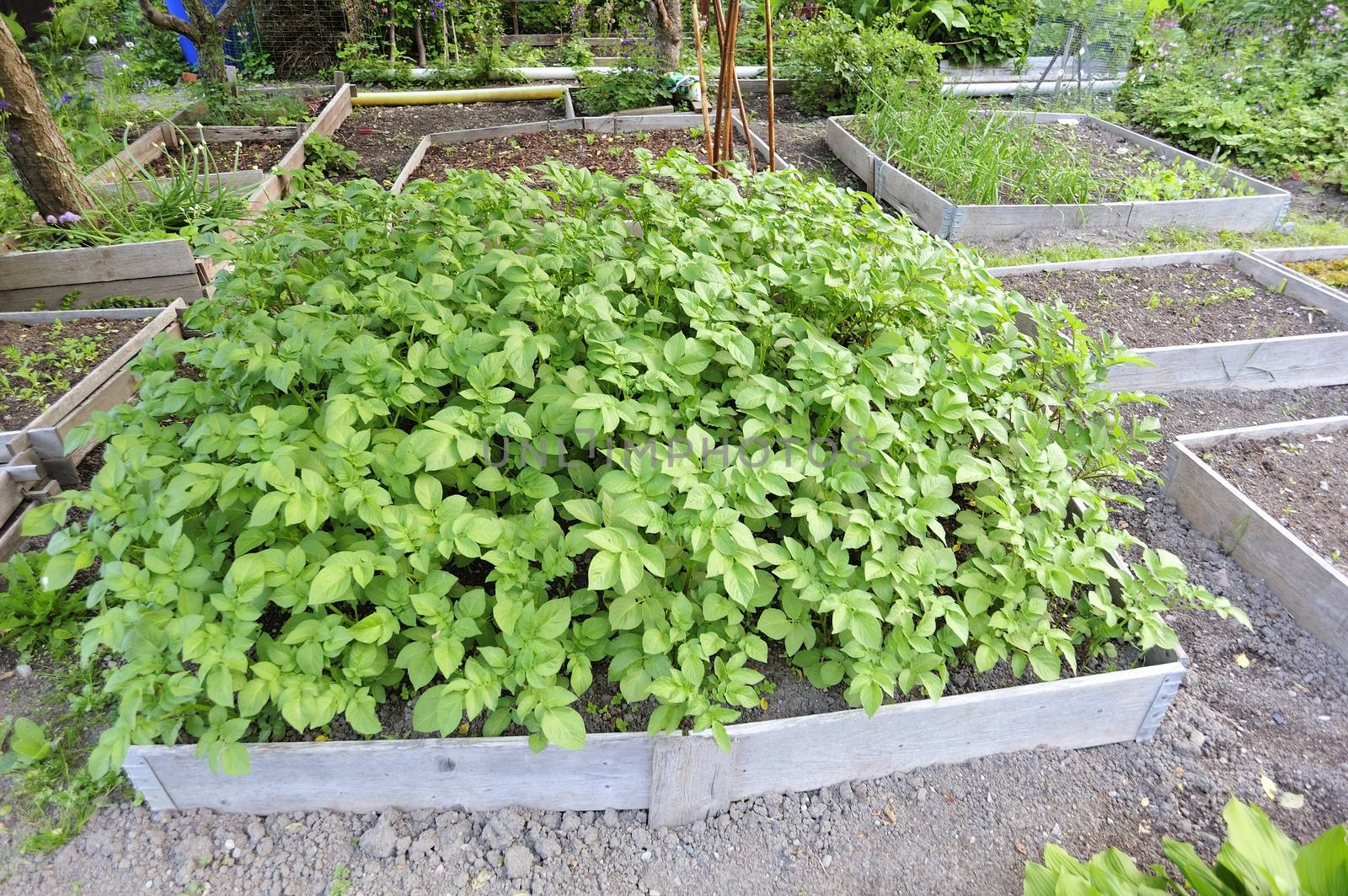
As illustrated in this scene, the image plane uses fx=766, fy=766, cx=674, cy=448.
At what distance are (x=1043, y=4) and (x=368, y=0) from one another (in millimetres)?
7190

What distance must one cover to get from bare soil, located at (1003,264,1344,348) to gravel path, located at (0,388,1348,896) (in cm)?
215

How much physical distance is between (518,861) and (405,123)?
6.79 m

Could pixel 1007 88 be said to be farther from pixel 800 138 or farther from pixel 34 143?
pixel 34 143

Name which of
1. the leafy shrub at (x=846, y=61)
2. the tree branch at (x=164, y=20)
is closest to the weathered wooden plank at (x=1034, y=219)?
the leafy shrub at (x=846, y=61)

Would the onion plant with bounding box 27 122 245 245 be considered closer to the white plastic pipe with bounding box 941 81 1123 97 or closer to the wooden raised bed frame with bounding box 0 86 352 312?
the wooden raised bed frame with bounding box 0 86 352 312

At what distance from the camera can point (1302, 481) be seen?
2873 millimetres

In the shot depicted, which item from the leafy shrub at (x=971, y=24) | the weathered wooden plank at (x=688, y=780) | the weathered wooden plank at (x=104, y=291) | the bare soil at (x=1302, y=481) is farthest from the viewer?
the leafy shrub at (x=971, y=24)

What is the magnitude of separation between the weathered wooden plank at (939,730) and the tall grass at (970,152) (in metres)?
3.70

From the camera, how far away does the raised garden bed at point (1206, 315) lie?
11.5ft

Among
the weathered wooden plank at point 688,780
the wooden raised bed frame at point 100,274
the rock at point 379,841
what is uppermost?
the wooden raised bed frame at point 100,274

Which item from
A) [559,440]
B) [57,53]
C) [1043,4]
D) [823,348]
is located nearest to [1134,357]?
[823,348]

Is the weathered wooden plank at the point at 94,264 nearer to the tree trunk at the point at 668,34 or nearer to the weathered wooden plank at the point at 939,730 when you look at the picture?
the weathered wooden plank at the point at 939,730

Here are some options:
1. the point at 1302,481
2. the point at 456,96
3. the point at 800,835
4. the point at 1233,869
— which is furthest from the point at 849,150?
the point at 1233,869

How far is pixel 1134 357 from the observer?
242 cm
